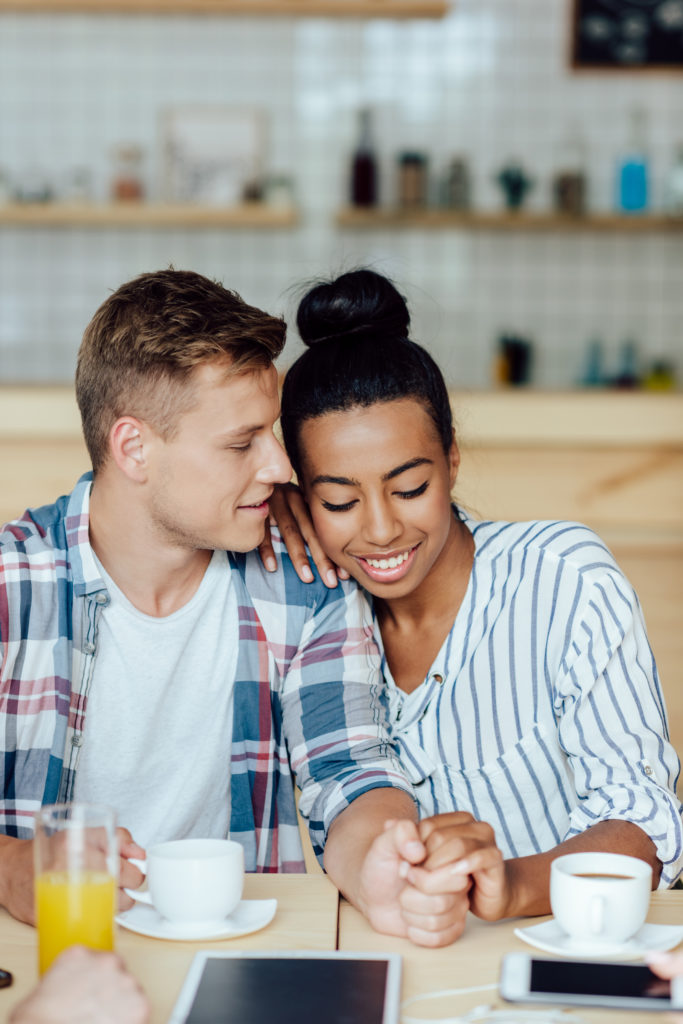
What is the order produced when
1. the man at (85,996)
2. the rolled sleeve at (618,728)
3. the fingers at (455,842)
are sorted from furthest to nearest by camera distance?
the rolled sleeve at (618,728) < the fingers at (455,842) < the man at (85,996)

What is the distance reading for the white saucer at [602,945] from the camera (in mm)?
889

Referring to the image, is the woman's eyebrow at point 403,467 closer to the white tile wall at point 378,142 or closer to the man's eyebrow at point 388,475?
the man's eyebrow at point 388,475

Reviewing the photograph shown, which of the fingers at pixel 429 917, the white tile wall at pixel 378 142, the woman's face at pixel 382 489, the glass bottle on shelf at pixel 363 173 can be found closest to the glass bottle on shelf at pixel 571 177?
the white tile wall at pixel 378 142

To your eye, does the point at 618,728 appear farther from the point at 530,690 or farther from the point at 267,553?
the point at 267,553

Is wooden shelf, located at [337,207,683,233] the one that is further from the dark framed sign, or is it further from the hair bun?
the hair bun

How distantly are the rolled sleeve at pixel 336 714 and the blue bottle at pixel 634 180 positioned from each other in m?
2.92

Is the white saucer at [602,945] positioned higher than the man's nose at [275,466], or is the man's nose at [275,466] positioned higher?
the man's nose at [275,466]

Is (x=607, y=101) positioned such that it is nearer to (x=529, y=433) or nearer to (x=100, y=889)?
(x=529, y=433)

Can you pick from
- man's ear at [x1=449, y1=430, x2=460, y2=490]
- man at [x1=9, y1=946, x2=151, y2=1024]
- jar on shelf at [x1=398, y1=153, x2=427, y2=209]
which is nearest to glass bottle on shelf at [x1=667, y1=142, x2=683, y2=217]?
jar on shelf at [x1=398, y1=153, x2=427, y2=209]

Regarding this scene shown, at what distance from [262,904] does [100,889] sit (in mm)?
225

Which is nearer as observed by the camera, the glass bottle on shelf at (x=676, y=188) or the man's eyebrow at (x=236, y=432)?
the man's eyebrow at (x=236, y=432)

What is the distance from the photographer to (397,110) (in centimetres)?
407

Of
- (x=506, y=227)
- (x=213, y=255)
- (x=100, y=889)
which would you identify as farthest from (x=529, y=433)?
(x=100, y=889)

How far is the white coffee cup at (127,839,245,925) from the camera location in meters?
0.92
